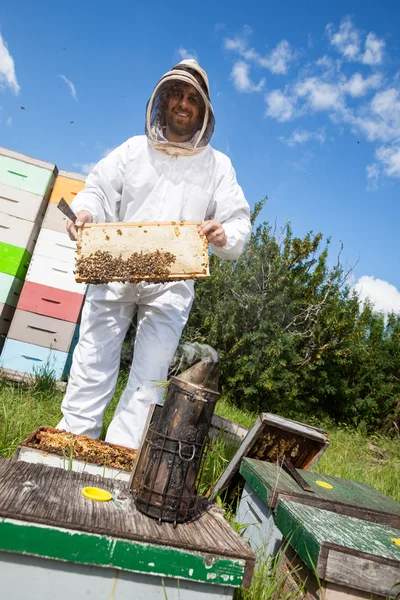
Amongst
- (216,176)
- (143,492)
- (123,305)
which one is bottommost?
(143,492)

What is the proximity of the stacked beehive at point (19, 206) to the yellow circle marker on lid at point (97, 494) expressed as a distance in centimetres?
342

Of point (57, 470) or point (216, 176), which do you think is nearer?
point (57, 470)

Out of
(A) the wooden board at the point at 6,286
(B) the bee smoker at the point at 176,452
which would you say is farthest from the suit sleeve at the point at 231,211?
(A) the wooden board at the point at 6,286

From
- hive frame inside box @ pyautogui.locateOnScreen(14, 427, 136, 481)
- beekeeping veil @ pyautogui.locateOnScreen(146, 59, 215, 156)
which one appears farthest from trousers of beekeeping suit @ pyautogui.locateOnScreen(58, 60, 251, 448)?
hive frame inside box @ pyautogui.locateOnScreen(14, 427, 136, 481)

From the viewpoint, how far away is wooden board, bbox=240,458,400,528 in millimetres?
2174

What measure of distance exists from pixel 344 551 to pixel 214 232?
181cm

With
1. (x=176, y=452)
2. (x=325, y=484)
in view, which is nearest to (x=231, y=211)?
(x=325, y=484)

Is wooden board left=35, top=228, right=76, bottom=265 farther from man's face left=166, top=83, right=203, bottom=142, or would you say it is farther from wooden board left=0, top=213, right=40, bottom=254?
man's face left=166, top=83, right=203, bottom=142

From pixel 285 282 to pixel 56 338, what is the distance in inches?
160

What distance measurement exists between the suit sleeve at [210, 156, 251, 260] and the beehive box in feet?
1.21

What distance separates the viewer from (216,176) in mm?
3369

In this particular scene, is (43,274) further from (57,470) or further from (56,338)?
(57,470)

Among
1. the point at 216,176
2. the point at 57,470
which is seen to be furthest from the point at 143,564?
the point at 216,176

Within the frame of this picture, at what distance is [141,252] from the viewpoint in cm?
283
